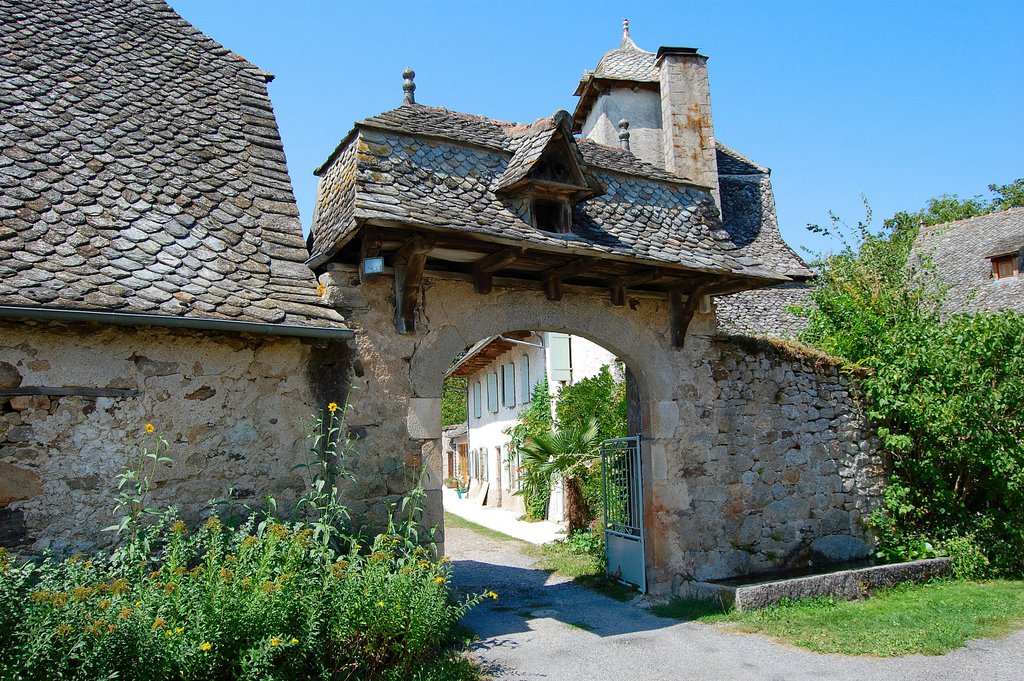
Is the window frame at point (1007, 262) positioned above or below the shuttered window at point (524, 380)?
above

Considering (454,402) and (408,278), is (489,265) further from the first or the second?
(454,402)

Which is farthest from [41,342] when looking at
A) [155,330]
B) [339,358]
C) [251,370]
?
[339,358]

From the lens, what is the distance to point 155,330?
18.5ft

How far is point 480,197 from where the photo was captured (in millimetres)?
7141

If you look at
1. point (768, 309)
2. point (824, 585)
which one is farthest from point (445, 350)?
point (768, 309)

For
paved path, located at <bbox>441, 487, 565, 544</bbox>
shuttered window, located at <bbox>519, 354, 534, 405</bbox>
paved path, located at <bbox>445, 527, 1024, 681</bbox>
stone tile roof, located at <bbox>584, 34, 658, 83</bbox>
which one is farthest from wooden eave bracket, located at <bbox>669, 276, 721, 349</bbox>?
shuttered window, located at <bbox>519, 354, 534, 405</bbox>

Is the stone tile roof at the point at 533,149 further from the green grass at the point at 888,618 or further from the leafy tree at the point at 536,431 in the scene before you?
the leafy tree at the point at 536,431

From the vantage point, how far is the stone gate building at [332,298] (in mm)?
5371

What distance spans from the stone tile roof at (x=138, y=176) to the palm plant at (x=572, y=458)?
6.57 meters

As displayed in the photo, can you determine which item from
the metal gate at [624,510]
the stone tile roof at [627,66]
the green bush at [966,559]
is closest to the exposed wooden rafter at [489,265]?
the metal gate at [624,510]

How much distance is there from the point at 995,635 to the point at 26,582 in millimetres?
7326

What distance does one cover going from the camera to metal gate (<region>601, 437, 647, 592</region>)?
318 inches

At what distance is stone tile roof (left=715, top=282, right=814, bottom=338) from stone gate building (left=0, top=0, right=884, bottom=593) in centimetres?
652

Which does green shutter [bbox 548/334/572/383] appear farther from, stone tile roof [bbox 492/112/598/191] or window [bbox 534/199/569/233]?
stone tile roof [bbox 492/112/598/191]
